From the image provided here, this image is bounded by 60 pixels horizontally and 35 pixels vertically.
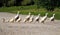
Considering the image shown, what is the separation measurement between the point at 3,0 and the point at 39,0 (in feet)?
57.4

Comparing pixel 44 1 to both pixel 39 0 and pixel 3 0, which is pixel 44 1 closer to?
pixel 39 0

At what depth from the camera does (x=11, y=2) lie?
57.8m

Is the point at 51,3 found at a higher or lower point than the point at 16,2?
higher

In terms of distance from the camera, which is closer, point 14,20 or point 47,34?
point 47,34

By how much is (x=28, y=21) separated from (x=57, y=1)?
20.1 m

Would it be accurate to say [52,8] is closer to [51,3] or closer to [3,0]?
[51,3]

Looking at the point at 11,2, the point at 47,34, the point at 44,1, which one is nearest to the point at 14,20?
the point at 47,34

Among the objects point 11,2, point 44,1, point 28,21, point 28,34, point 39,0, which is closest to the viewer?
point 28,34

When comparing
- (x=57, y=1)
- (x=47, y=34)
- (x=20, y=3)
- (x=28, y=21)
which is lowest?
(x=20, y=3)

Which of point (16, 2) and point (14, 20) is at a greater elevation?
point (14, 20)

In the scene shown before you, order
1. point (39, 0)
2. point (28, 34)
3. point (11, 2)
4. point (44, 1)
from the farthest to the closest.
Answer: point (11, 2) → point (39, 0) → point (44, 1) → point (28, 34)

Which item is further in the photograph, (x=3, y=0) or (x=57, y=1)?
(x=3, y=0)

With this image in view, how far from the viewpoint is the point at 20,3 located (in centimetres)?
5991

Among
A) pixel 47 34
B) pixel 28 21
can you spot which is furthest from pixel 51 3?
pixel 47 34
